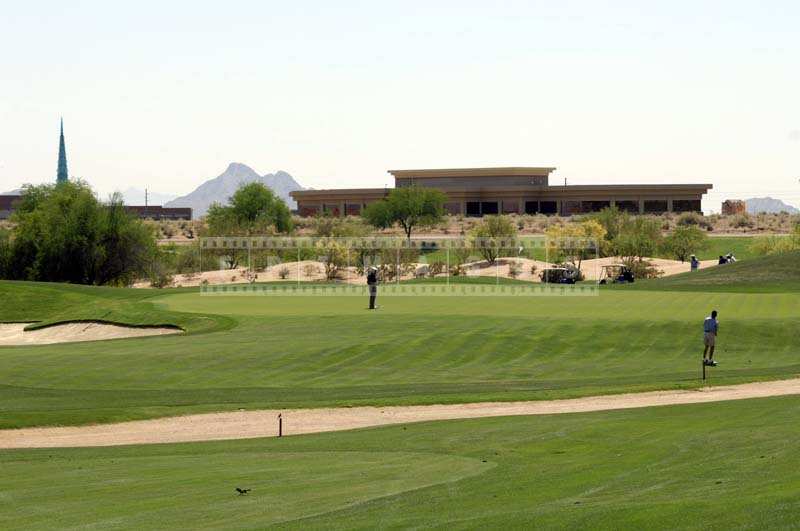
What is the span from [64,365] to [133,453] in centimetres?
1349

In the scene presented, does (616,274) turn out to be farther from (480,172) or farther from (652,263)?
(480,172)

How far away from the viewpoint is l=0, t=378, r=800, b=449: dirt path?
78.5ft

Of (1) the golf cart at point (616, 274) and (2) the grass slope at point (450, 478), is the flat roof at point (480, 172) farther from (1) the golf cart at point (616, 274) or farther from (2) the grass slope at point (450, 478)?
(2) the grass slope at point (450, 478)

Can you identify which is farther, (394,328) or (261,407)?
(394,328)

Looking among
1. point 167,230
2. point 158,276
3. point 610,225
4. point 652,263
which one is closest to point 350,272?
point 158,276

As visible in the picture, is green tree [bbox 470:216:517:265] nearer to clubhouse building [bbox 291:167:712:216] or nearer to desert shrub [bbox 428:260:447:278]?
desert shrub [bbox 428:260:447:278]

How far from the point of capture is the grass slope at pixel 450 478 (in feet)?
40.7

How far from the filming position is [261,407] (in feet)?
90.7

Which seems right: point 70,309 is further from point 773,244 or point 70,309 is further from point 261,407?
point 773,244

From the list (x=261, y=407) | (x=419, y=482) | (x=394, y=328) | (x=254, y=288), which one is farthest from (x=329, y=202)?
(x=419, y=482)

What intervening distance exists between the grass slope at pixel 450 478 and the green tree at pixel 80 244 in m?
62.1

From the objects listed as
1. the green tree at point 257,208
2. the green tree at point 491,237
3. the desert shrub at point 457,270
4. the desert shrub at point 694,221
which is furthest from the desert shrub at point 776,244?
A: the green tree at point 257,208

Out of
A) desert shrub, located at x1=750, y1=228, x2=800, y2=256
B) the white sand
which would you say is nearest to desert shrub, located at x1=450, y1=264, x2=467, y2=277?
the white sand

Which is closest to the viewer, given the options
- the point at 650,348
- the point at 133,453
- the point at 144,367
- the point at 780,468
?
the point at 780,468
